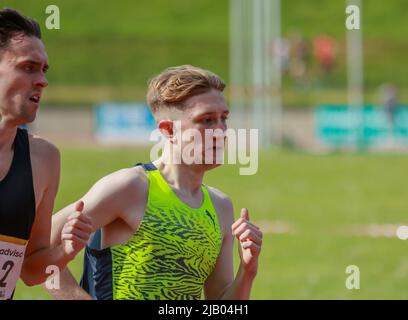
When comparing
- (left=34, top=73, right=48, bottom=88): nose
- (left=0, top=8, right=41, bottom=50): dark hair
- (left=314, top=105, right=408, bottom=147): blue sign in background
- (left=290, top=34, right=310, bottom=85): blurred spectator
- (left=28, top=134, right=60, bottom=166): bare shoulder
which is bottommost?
(left=28, top=134, right=60, bottom=166): bare shoulder

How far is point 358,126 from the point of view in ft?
126

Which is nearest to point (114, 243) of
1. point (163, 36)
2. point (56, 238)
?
point (56, 238)

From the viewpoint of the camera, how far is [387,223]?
18438mm

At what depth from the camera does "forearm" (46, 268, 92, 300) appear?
4.81 m

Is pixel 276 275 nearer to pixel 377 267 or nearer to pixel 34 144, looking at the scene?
pixel 377 267

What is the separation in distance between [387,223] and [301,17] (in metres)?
47.1

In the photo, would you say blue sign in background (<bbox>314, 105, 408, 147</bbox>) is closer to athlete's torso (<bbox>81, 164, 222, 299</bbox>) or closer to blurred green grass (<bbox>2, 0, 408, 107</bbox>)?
blurred green grass (<bbox>2, 0, 408, 107</bbox>)

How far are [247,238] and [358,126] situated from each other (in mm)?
34194

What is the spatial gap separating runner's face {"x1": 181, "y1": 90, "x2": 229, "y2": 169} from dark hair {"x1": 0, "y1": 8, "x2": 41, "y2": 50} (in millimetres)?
795

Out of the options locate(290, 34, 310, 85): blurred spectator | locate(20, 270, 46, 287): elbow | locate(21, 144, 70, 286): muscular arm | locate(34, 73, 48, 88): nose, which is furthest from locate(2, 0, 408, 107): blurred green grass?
locate(34, 73, 48, 88): nose

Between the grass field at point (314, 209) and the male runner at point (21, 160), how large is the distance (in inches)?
246

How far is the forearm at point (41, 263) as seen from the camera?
4758 mm

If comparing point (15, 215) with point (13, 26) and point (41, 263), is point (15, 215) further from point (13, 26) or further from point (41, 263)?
point (13, 26)

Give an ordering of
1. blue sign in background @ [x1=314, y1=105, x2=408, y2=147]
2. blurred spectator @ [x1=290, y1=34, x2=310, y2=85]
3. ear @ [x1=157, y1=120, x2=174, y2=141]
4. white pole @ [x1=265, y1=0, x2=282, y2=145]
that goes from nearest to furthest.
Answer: ear @ [x1=157, y1=120, x2=174, y2=141], white pole @ [x1=265, y1=0, x2=282, y2=145], blue sign in background @ [x1=314, y1=105, x2=408, y2=147], blurred spectator @ [x1=290, y1=34, x2=310, y2=85]
